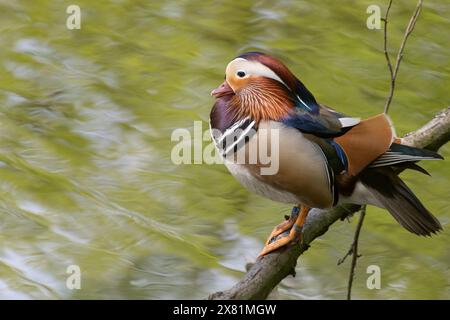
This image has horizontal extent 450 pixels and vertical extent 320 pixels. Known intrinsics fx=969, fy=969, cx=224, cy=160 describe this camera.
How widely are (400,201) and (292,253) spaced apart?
28cm

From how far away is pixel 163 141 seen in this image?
3.41 meters

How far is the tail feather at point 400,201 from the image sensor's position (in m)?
1.96

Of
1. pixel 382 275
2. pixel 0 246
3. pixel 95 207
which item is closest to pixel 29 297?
pixel 0 246

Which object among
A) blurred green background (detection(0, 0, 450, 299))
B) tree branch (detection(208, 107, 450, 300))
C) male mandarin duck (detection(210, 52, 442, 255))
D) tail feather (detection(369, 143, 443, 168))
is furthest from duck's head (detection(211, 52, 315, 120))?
blurred green background (detection(0, 0, 450, 299))

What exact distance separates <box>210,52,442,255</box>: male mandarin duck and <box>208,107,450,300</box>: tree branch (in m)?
0.16

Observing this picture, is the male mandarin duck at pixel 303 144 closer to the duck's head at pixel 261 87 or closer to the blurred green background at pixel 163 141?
the duck's head at pixel 261 87

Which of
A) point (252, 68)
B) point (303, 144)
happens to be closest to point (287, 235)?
point (303, 144)

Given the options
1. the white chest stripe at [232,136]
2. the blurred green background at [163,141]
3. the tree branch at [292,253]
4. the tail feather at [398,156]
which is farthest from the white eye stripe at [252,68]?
the blurred green background at [163,141]

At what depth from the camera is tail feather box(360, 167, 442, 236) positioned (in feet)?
6.42

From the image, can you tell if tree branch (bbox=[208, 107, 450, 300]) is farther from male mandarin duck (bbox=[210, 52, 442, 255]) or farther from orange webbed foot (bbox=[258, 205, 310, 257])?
male mandarin duck (bbox=[210, 52, 442, 255])

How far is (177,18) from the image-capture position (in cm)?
417

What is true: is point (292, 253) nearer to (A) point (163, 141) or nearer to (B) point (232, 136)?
(B) point (232, 136)

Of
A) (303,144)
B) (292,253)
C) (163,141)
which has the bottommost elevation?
(292,253)

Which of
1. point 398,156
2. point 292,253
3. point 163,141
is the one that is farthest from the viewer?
point 163,141
